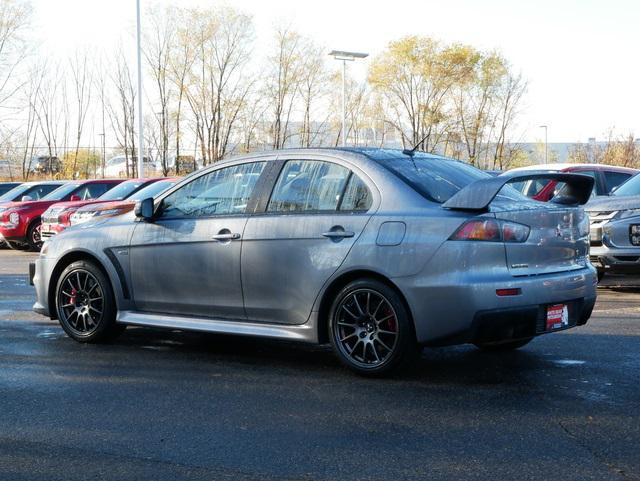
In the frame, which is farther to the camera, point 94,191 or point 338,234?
point 94,191

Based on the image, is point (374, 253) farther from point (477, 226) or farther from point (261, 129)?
point (261, 129)

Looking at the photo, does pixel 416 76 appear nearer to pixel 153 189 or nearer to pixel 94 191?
pixel 94 191

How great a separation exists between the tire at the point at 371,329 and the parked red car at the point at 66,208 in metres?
11.1

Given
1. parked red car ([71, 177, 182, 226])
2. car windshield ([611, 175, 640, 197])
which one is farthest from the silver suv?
parked red car ([71, 177, 182, 226])

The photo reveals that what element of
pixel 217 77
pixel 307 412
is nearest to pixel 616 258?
pixel 307 412

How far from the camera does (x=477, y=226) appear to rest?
5.54 m

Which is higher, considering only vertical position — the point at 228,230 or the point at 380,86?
the point at 380,86

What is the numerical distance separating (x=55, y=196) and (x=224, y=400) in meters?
15.3

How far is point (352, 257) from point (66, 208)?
38.6 ft

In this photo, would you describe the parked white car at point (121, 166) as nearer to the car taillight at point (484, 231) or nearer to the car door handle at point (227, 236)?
the car door handle at point (227, 236)

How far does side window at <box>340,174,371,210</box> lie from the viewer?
235 inches

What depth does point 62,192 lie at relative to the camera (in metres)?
19.6

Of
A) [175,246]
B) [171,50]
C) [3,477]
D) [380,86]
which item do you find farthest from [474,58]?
[3,477]

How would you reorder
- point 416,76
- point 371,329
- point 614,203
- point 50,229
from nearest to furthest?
1. point 371,329
2. point 614,203
3. point 50,229
4. point 416,76
